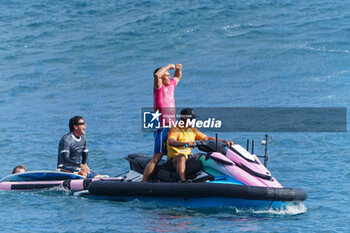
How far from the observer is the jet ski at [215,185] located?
9.14 meters

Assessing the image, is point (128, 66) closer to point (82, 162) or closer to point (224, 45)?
point (224, 45)

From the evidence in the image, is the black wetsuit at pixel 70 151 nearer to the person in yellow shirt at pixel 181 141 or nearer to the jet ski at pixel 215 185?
the jet ski at pixel 215 185

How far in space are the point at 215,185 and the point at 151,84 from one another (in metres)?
14.7

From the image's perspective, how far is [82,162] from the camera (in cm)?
1200

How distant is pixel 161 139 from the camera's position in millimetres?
9883

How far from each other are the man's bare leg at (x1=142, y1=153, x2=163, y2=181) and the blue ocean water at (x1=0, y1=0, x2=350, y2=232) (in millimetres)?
533

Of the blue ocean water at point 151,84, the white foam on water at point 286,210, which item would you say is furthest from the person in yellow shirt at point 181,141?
the white foam on water at point 286,210

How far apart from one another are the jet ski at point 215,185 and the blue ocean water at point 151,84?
194mm

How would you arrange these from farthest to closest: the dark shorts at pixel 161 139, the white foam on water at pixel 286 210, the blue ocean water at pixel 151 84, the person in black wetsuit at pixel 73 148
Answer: the person in black wetsuit at pixel 73 148 < the dark shorts at pixel 161 139 < the blue ocean water at pixel 151 84 < the white foam on water at pixel 286 210

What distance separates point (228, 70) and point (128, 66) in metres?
4.52

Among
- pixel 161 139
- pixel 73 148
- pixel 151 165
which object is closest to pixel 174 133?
pixel 161 139

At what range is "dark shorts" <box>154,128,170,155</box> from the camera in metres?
9.88

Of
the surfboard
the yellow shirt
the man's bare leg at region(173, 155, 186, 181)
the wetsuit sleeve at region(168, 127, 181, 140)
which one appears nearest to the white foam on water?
the man's bare leg at region(173, 155, 186, 181)

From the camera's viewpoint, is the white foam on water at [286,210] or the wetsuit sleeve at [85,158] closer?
the white foam on water at [286,210]
